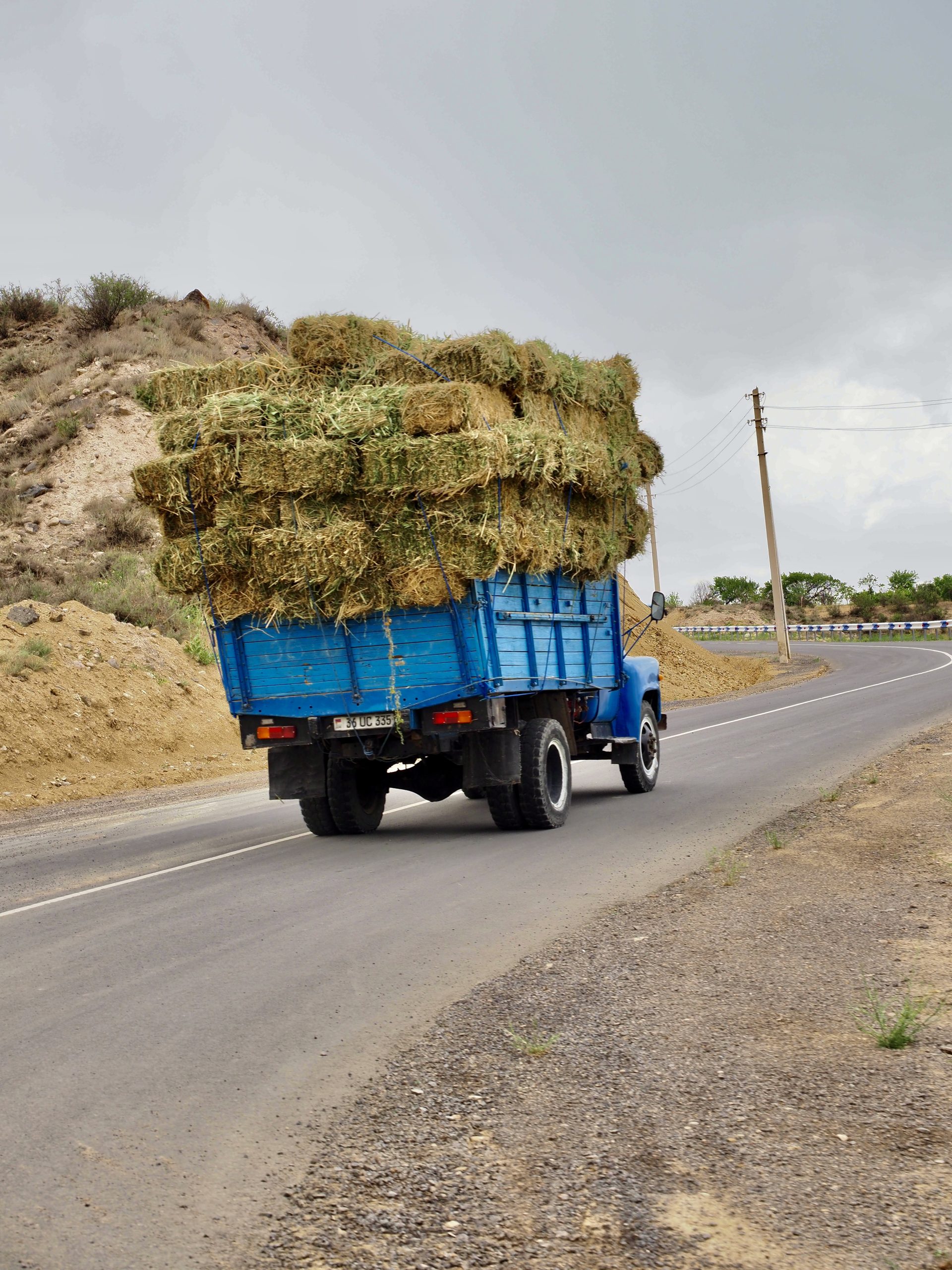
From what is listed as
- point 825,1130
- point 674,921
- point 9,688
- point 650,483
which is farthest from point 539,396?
point 9,688

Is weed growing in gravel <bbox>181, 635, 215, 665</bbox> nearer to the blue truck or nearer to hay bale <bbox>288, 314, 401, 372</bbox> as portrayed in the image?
the blue truck

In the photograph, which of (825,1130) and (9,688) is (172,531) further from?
(9,688)

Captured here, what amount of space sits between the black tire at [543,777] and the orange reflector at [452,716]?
1009mm

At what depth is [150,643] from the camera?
74.9 ft

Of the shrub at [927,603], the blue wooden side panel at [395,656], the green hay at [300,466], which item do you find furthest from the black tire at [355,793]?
the shrub at [927,603]

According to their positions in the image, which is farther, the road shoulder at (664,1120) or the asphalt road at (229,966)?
the asphalt road at (229,966)

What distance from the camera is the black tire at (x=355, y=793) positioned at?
436 inches

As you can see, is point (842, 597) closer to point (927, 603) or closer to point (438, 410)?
point (927, 603)

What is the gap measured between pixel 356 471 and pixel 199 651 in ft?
49.9

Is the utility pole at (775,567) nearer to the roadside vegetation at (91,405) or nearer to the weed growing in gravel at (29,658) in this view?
the roadside vegetation at (91,405)

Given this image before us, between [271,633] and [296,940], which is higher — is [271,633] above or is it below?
above

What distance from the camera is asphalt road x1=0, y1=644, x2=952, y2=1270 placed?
12.0ft

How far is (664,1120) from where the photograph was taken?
13.1 feet

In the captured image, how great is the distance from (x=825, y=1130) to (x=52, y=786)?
1521 cm
